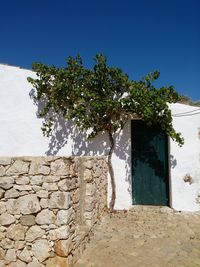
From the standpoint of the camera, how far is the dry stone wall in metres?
4.07

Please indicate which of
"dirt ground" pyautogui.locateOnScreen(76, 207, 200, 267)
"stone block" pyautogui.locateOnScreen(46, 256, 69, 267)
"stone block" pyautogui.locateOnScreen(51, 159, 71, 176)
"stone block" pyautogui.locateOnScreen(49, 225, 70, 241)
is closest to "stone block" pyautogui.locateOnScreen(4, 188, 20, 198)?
"stone block" pyautogui.locateOnScreen(51, 159, 71, 176)

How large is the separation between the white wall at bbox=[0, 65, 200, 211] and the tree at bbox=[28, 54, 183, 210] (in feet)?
0.88

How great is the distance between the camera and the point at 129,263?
4.38m

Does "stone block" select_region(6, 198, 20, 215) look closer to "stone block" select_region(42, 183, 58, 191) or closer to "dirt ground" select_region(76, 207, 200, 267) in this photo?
"stone block" select_region(42, 183, 58, 191)

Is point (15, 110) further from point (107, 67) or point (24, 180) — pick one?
point (24, 180)

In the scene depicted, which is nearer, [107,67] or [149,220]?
[149,220]

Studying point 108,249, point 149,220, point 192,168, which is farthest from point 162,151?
point 108,249

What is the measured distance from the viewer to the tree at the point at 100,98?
7645mm

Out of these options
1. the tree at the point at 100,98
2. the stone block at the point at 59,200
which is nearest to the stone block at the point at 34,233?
the stone block at the point at 59,200

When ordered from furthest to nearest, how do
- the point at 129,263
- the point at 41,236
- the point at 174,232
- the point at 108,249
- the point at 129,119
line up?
the point at 129,119 → the point at 174,232 → the point at 108,249 → the point at 129,263 → the point at 41,236

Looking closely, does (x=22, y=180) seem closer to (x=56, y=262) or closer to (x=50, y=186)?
(x=50, y=186)

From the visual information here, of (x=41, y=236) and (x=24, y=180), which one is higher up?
(x=24, y=180)

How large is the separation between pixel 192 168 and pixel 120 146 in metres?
2.15

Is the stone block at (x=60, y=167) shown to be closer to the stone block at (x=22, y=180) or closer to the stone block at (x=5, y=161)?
the stone block at (x=22, y=180)
